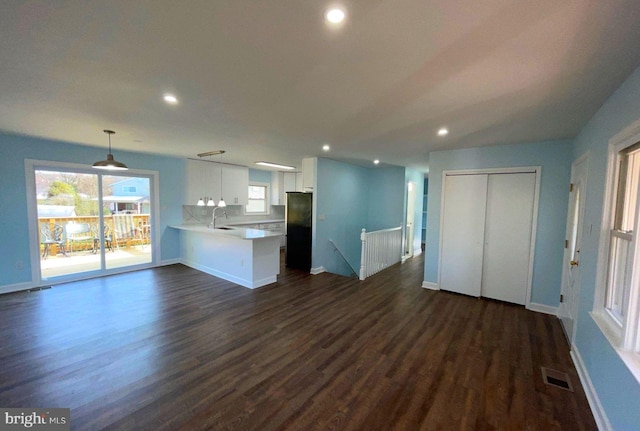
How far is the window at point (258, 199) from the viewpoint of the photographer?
8.05 meters

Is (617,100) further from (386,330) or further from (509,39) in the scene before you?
(386,330)

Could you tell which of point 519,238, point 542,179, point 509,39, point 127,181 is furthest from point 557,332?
point 127,181

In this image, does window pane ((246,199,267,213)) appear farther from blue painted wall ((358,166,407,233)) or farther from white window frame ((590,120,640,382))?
white window frame ((590,120,640,382))

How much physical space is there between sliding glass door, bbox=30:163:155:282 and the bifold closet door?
635cm

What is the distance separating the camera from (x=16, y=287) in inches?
169

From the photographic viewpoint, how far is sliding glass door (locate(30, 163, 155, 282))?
464 cm

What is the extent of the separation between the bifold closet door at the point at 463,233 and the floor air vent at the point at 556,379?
198 cm

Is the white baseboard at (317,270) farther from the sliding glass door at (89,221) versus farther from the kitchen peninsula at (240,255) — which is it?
the sliding glass door at (89,221)

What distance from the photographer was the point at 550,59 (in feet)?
5.53

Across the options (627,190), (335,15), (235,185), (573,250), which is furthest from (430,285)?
(235,185)

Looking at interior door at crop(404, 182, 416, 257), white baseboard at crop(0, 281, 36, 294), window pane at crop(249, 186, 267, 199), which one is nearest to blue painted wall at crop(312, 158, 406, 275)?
interior door at crop(404, 182, 416, 257)

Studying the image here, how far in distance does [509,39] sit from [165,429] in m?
3.33

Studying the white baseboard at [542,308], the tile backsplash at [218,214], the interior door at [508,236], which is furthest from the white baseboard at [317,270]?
the white baseboard at [542,308]

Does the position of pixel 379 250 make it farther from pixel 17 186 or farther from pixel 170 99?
pixel 17 186
